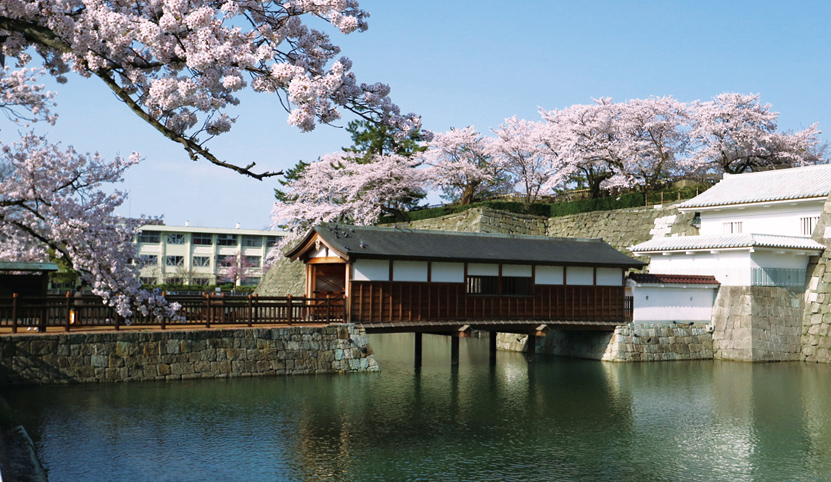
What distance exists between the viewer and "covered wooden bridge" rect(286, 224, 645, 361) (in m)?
22.6

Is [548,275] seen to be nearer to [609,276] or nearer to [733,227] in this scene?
[609,276]

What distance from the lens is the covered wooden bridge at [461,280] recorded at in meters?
22.6

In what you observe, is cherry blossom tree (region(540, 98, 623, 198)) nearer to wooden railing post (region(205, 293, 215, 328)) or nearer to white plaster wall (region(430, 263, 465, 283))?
white plaster wall (region(430, 263, 465, 283))

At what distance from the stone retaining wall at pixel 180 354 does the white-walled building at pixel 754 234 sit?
44.6 ft

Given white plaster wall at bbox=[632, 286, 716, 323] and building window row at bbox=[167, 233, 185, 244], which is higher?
building window row at bbox=[167, 233, 185, 244]

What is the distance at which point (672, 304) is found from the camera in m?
27.1

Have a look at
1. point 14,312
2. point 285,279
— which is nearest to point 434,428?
point 14,312

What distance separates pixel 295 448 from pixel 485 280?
1336 cm

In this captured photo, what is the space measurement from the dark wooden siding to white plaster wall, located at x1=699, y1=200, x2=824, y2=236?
788 cm

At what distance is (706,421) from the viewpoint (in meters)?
15.8

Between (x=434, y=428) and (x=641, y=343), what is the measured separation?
1398cm

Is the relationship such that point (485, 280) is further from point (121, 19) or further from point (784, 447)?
point (121, 19)

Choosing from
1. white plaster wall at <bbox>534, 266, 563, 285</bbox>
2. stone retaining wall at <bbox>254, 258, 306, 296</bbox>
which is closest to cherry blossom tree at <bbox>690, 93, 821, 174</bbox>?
white plaster wall at <bbox>534, 266, 563, 285</bbox>

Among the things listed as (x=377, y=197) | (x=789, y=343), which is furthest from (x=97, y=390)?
(x=377, y=197)
